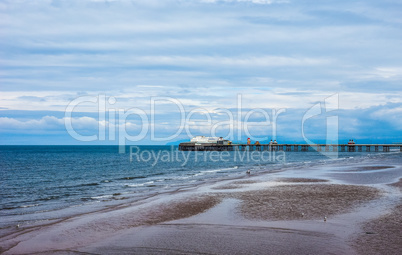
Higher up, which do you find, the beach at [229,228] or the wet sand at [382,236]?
the wet sand at [382,236]

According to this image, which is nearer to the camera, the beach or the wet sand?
the wet sand

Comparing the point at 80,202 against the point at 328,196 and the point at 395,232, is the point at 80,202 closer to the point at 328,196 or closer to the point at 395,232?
the point at 328,196

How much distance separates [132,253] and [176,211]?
6879 millimetres

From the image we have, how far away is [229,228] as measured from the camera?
14.0m

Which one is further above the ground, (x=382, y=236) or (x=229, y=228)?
(x=382, y=236)

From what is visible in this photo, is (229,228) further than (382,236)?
Yes

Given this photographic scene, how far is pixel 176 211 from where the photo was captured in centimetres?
1789

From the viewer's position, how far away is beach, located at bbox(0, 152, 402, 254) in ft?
37.7

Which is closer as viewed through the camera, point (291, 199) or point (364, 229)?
point (364, 229)

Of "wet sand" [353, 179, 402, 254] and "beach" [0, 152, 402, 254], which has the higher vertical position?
"wet sand" [353, 179, 402, 254]

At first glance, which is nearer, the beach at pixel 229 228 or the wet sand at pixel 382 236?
the wet sand at pixel 382 236

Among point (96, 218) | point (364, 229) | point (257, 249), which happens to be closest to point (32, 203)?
point (96, 218)

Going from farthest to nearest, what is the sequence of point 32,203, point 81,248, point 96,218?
point 32,203 → point 96,218 → point 81,248

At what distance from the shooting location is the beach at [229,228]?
37.7 feet
